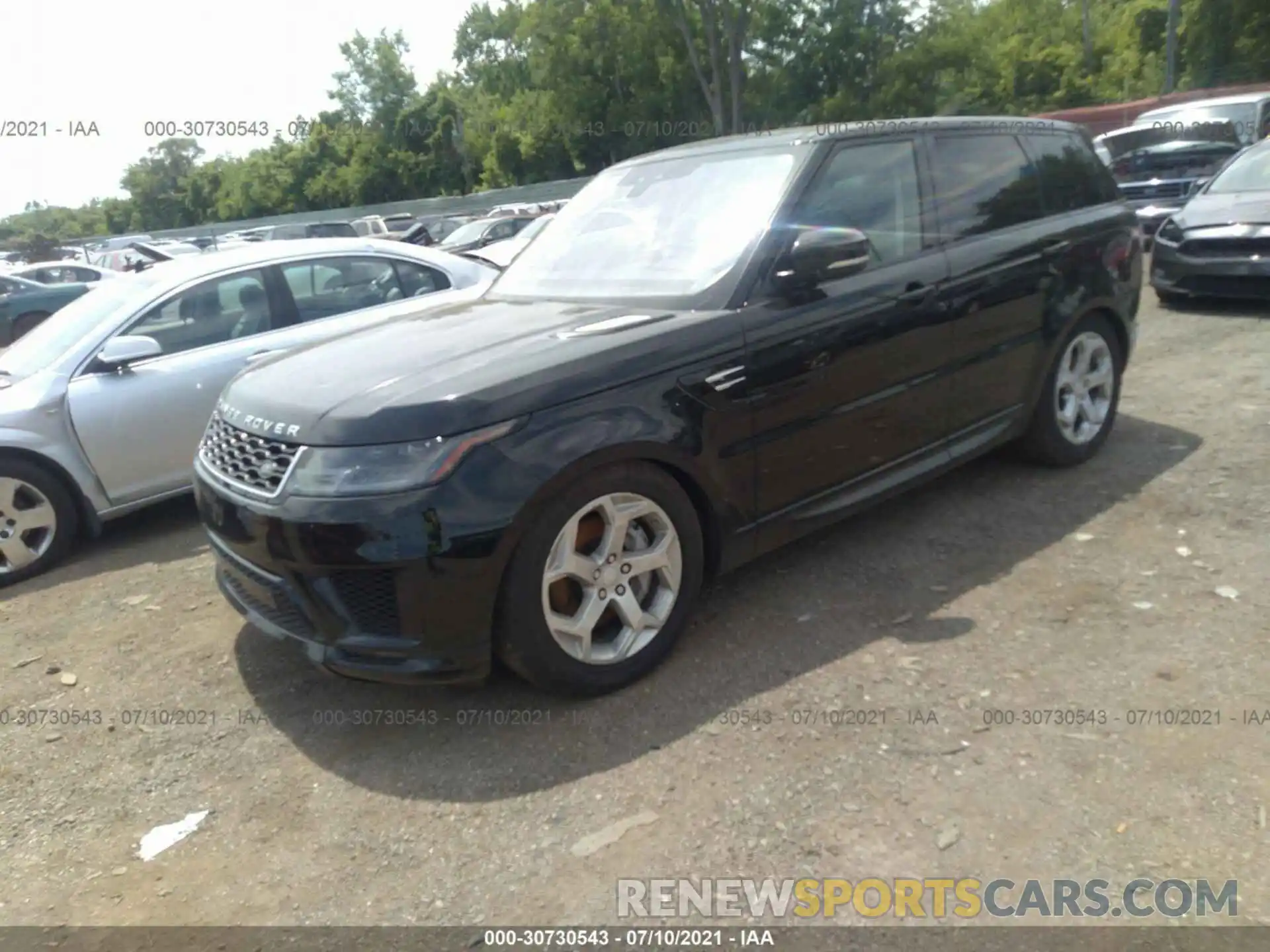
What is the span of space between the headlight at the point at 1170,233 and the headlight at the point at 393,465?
26.2 feet

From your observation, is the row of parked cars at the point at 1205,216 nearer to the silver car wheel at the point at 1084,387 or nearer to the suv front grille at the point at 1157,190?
the suv front grille at the point at 1157,190

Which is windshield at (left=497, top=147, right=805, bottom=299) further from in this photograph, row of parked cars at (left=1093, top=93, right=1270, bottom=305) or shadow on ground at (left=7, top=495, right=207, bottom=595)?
row of parked cars at (left=1093, top=93, right=1270, bottom=305)

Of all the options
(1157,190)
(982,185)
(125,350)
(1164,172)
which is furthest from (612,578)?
(1164,172)

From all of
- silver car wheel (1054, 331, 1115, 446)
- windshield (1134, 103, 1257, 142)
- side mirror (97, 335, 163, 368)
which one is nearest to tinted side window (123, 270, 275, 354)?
side mirror (97, 335, 163, 368)

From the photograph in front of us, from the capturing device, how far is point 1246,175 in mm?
9281

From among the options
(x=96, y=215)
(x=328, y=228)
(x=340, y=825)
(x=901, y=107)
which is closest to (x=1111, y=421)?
(x=340, y=825)

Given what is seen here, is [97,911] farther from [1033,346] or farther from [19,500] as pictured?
[1033,346]

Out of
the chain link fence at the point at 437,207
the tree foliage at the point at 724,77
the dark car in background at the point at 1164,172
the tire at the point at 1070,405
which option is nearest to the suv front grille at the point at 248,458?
the tire at the point at 1070,405

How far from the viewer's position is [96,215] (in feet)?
312

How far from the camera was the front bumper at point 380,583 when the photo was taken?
298 cm

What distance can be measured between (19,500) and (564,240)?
3190mm

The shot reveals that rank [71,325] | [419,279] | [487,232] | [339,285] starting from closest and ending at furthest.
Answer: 1. [71,325]
2. [339,285]
3. [419,279]
4. [487,232]

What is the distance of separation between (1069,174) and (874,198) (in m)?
1.65

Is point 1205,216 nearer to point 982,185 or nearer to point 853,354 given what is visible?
point 982,185
